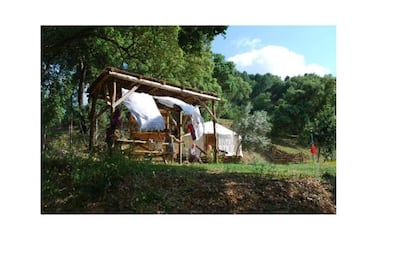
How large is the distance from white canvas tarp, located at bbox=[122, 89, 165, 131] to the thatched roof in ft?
0.69

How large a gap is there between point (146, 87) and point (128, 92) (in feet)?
2.02

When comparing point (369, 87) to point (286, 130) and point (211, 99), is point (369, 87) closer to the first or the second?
point (286, 130)

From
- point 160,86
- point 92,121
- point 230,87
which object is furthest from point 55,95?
point 230,87

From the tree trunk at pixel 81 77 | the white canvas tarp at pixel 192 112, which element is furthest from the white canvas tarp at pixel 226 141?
the tree trunk at pixel 81 77

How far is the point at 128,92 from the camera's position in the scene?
640 cm

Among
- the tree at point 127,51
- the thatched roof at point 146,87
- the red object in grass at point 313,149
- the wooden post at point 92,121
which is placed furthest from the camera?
the red object in grass at point 313,149

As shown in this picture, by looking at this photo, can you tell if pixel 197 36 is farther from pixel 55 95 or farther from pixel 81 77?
pixel 55 95

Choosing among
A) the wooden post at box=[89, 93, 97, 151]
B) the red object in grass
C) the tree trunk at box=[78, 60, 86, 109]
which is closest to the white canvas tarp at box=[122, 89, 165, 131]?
the wooden post at box=[89, 93, 97, 151]

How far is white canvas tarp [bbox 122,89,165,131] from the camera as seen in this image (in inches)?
250

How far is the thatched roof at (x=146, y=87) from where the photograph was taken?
6375 mm

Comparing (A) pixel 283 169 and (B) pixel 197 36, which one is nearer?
(B) pixel 197 36

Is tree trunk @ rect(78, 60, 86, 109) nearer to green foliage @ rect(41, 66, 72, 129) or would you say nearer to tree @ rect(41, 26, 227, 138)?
tree @ rect(41, 26, 227, 138)

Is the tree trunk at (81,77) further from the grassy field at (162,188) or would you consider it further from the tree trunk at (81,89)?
the grassy field at (162,188)
